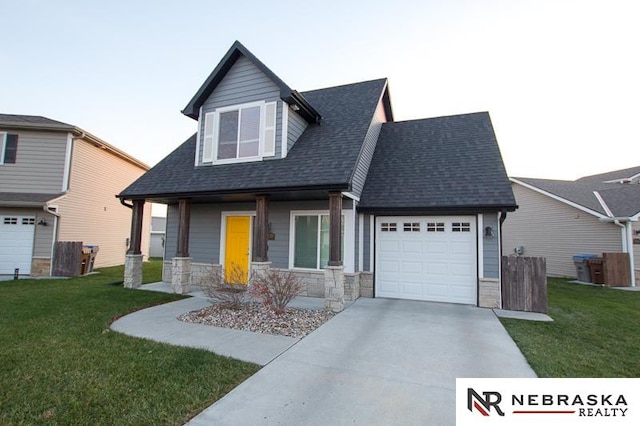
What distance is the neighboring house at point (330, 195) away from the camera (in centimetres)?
757

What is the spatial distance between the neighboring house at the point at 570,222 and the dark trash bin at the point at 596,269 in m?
1.10

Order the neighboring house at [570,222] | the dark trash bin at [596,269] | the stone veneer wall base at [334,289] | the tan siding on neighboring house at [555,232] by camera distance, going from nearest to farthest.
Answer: the stone veneer wall base at [334,289] → the dark trash bin at [596,269] → the neighboring house at [570,222] → the tan siding on neighboring house at [555,232]

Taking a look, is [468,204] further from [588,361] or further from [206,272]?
[206,272]

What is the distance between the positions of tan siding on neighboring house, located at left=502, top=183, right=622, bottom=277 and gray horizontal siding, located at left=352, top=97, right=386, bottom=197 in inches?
396

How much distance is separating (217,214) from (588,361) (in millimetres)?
9524

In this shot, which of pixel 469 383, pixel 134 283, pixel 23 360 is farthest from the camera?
pixel 134 283

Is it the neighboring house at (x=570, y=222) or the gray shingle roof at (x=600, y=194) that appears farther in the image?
the gray shingle roof at (x=600, y=194)

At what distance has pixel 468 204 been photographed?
7.48m

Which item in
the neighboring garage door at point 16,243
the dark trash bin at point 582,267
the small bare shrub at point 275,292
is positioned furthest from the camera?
the dark trash bin at point 582,267

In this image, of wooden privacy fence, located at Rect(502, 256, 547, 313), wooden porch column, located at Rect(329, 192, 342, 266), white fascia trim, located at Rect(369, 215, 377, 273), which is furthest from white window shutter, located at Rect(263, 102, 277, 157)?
wooden privacy fence, located at Rect(502, 256, 547, 313)

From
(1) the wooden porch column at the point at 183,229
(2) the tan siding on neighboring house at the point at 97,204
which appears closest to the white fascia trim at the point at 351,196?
(1) the wooden porch column at the point at 183,229

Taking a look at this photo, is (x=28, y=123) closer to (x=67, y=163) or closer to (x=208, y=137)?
(x=67, y=163)

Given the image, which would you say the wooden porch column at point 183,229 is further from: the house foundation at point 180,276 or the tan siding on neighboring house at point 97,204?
the tan siding on neighboring house at point 97,204

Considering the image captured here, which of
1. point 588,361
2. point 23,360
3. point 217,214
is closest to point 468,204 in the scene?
point 588,361
